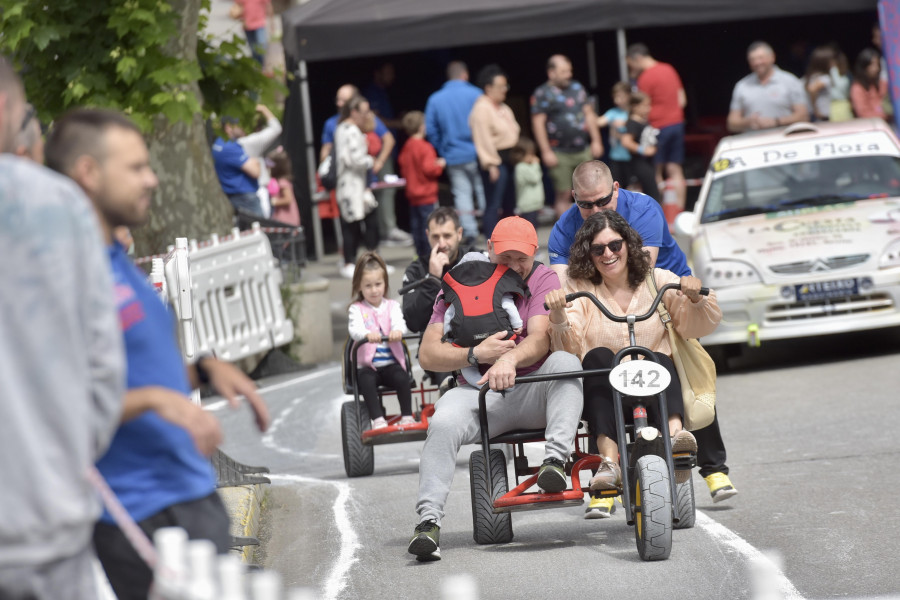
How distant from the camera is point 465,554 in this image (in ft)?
23.7

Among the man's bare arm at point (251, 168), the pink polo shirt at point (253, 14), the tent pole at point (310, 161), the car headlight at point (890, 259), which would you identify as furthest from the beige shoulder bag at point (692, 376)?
the pink polo shirt at point (253, 14)

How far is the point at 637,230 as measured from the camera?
27.3 ft

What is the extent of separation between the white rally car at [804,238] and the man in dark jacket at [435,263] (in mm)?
3643

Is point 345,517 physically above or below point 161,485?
below

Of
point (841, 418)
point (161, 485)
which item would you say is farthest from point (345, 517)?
point (161, 485)

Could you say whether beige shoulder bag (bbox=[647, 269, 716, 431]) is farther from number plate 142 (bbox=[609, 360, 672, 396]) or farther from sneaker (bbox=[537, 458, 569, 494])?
sneaker (bbox=[537, 458, 569, 494])

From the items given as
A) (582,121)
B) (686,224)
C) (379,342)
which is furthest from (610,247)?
(582,121)

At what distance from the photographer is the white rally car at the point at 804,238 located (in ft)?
39.9

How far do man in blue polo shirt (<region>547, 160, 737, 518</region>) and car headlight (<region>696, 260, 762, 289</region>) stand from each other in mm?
3608

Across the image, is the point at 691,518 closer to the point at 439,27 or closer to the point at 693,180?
the point at 439,27

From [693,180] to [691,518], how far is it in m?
15.4

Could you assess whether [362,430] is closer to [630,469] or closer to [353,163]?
[630,469]

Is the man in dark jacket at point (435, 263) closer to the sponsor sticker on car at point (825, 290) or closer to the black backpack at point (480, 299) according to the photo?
the black backpack at point (480, 299)

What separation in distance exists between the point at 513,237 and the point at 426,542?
1.57 m
